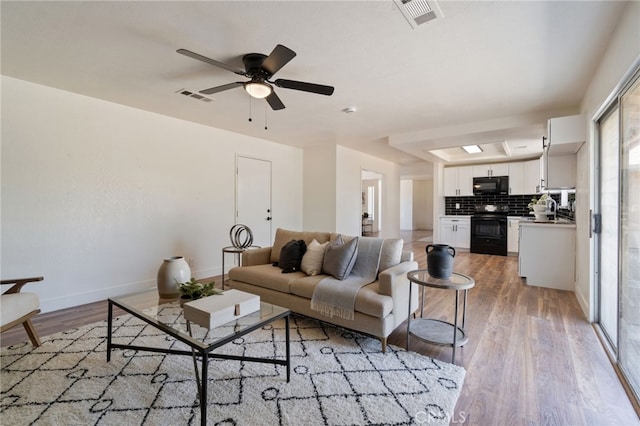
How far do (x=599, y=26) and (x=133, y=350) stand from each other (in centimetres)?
421

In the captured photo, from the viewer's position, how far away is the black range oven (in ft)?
21.4

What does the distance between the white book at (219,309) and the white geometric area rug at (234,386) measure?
47 cm

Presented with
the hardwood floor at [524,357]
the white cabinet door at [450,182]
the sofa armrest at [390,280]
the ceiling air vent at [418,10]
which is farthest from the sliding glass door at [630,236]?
the white cabinet door at [450,182]

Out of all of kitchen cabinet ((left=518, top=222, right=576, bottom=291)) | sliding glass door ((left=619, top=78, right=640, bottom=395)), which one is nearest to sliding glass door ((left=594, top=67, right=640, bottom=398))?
sliding glass door ((left=619, top=78, right=640, bottom=395))

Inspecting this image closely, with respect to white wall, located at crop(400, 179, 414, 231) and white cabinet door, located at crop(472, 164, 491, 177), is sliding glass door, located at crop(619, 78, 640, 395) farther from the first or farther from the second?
white wall, located at crop(400, 179, 414, 231)

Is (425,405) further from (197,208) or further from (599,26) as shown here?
(197,208)

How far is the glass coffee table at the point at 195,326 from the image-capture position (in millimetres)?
1505

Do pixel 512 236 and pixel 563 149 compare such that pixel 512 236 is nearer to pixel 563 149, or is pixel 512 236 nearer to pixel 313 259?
pixel 563 149

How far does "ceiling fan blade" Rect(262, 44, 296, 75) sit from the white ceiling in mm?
169

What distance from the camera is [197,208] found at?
4.46 m

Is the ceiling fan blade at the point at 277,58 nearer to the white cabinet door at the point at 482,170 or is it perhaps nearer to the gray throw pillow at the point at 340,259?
the gray throw pillow at the point at 340,259

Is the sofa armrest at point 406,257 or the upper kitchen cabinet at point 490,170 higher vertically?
the upper kitchen cabinet at point 490,170

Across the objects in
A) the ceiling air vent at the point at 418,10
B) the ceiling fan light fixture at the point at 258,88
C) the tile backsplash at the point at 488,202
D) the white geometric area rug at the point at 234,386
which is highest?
the ceiling air vent at the point at 418,10

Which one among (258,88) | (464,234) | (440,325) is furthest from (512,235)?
(258,88)
